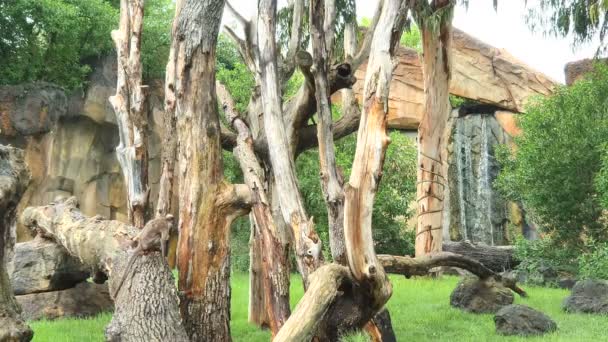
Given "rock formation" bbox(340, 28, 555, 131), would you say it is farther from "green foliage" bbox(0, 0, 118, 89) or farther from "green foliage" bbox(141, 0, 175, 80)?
"green foliage" bbox(0, 0, 118, 89)

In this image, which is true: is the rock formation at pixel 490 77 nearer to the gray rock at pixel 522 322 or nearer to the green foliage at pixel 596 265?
the green foliage at pixel 596 265

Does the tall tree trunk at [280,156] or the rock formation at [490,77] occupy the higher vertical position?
the rock formation at [490,77]

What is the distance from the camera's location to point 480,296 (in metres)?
9.94

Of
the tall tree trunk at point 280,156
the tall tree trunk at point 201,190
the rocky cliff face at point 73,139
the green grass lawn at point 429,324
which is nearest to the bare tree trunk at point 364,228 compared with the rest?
the green grass lawn at point 429,324

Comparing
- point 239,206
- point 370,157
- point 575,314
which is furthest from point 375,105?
point 575,314

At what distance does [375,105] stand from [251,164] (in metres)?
2.07

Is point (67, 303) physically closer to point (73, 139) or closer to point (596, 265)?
point (596, 265)

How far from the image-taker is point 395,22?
256 inches

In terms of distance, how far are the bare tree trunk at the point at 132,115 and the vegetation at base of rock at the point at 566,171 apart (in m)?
8.06

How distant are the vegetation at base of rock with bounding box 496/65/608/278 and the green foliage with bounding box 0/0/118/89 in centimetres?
1149

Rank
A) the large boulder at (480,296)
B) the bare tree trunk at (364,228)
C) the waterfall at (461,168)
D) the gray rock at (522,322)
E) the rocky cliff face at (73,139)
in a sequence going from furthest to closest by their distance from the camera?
the waterfall at (461,168), the rocky cliff face at (73,139), the large boulder at (480,296), the gray rock at (522,322), the bare tree trunk at (364,228)

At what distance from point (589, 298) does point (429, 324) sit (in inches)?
93.6

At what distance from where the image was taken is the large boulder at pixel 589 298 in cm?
943

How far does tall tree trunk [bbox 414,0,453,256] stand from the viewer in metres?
13.7
